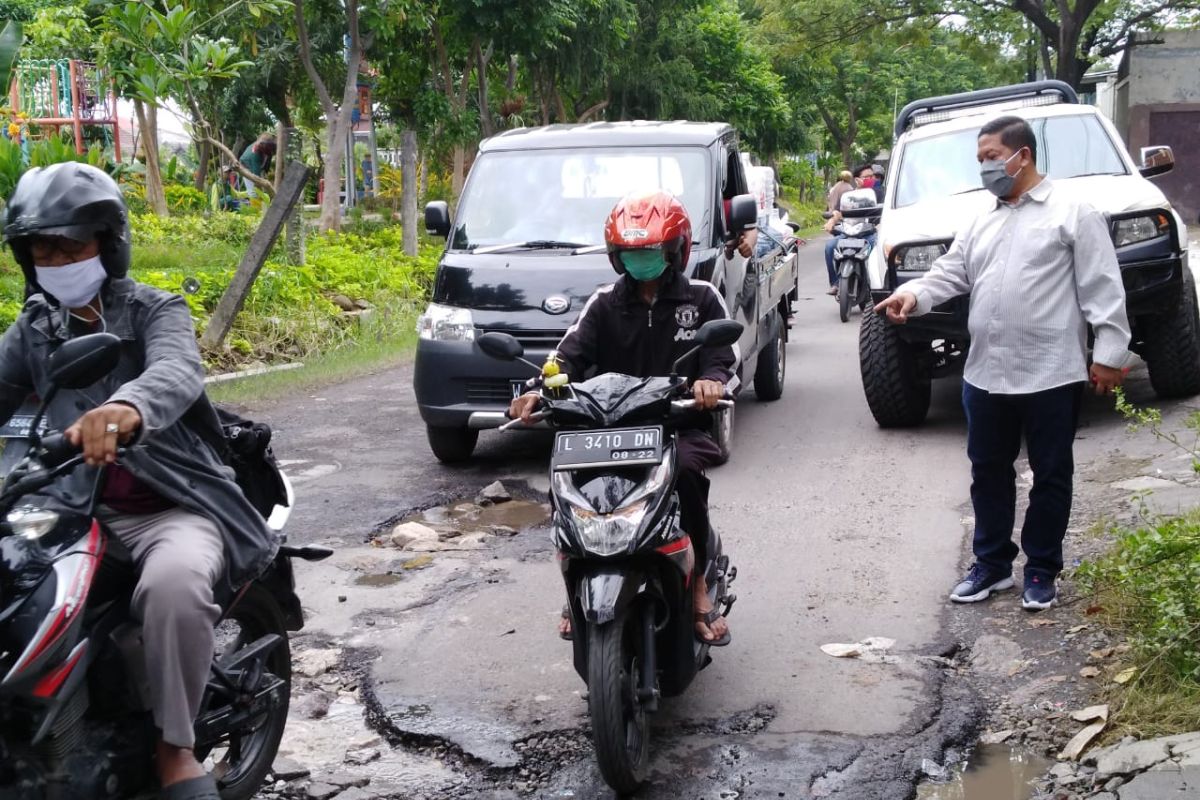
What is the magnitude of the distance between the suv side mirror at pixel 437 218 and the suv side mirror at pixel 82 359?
5.82 metres

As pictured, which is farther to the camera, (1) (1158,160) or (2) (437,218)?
(1) (1158,160)

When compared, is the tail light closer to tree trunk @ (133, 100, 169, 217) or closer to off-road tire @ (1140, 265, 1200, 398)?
off-road tire @ (1140, 265, 1200, 398)

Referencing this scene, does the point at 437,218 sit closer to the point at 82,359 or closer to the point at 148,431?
the point at 148,431

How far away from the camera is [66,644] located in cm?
310

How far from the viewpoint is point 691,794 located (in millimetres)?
4066

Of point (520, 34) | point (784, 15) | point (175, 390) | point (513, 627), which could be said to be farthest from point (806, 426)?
point (784, 15)

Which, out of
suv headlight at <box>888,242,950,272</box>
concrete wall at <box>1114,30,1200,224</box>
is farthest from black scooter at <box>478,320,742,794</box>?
concrete wall at <box>1114,30,1200,224</box>

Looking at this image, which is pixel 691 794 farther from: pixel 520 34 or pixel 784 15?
pixel 784 15

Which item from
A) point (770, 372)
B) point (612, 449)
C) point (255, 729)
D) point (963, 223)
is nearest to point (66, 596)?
point (255, 729)

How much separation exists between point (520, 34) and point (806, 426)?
1144 cm

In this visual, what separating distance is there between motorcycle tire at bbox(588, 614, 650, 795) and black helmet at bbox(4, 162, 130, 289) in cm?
166

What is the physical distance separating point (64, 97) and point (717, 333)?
2283cm

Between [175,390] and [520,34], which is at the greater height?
[520,34]

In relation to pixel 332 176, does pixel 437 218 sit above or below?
below
